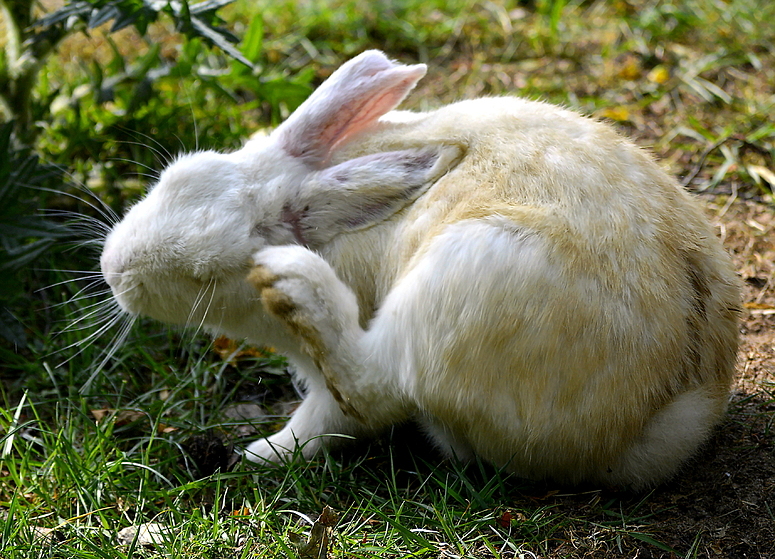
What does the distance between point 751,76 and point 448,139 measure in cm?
311

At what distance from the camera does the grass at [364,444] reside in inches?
98.6

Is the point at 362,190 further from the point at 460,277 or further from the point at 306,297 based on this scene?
the point at 460,277

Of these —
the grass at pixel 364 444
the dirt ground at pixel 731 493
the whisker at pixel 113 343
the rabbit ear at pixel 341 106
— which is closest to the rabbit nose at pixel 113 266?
the whisker at pixel 113 343

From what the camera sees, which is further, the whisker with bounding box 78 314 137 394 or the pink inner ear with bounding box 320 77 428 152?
the whisker with bounding box 78 314 137 394

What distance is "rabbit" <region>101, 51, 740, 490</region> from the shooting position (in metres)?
2.45

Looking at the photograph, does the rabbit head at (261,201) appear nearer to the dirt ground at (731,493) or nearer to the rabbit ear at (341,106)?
the rabbit ear at (341,106)

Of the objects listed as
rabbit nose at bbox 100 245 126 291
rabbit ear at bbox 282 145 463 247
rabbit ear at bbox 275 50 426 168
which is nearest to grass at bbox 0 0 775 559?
rabbit nose at bbox 100 245 126 291

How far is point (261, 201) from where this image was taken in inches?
114

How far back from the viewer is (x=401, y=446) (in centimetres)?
304

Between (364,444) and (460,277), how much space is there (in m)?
0.89

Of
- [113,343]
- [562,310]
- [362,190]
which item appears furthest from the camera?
[113,343]

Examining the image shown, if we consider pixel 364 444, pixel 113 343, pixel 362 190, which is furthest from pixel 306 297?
pixel 113 343

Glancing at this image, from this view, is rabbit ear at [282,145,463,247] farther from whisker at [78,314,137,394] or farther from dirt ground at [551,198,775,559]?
dirt ground at [551,198,775,559]

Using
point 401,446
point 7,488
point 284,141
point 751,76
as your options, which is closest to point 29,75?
point 284,141
